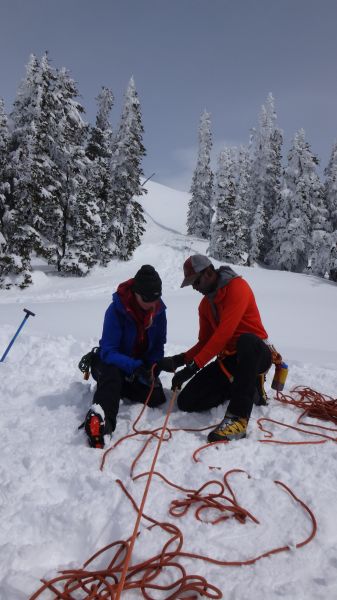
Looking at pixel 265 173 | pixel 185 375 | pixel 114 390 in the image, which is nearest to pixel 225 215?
pixel 265 173

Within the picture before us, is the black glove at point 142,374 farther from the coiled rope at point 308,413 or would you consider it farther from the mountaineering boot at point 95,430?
the coiled rope at point 308,413

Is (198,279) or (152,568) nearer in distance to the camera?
(152,568)

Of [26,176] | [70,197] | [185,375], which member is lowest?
[185,375]

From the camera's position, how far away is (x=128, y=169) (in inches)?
992

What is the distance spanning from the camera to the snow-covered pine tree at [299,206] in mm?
27312

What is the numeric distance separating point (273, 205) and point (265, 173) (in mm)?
3058

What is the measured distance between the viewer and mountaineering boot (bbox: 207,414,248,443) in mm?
3396

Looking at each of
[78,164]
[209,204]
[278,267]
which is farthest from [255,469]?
[209,204]

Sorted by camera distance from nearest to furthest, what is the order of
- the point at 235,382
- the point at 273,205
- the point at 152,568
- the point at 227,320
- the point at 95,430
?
the point at 152,568, the point at 95,430, the point at 235,382, the point at 227,320, the point at 273,205

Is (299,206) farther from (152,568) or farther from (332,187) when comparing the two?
(152,568)

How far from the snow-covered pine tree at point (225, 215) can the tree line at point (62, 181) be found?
778 cm

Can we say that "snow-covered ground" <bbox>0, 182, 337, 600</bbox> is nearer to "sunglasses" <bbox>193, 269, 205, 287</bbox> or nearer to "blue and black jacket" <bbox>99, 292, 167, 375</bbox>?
"blue and black jacket" <bbox>99, 292, 167, 375</bbox>

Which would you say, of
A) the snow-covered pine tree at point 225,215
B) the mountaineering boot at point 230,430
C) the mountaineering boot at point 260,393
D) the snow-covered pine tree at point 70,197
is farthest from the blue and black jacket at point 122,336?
the snow-covered pine tree at point 225,215

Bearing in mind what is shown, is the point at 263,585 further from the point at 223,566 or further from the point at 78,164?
the point at 78,164
